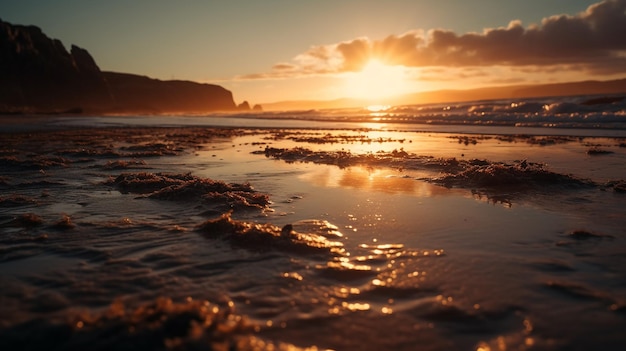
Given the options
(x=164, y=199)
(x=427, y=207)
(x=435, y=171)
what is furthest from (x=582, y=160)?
(x=164, y=199)

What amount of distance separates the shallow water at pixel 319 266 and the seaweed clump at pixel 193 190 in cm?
4

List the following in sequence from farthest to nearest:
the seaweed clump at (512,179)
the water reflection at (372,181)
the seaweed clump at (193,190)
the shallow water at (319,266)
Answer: the seaweed clump at (512,179) → the water reflection at (372,181) → the seaweed clump at (193,190) → the shallow water at (319,266)

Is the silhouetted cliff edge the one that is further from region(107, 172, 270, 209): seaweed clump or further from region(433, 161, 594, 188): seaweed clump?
region(433, 161, 594, 188): seaweed clump

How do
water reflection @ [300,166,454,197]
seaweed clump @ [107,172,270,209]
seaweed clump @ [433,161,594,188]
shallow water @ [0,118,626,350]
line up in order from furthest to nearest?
seaweed clump @ [433,161,594,188]
water reflection @ [300,166,454,197]
seaweed clump @ [107,172,270,209]
shallow water @ [0,118,626,350]

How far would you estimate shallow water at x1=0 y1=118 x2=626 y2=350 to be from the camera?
2.51 meters

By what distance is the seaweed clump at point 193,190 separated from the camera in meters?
6.19

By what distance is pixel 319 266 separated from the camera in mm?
3613

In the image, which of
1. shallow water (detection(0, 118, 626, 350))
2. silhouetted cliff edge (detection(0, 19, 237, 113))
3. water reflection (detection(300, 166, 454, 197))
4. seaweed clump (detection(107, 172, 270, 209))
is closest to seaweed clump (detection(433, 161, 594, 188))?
shallow water (detection(0, 118, 626, 350))

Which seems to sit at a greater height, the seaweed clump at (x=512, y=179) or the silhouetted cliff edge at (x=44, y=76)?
the silhouetted cliff edge at (x=44, y=76)

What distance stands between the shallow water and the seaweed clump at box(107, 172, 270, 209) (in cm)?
4

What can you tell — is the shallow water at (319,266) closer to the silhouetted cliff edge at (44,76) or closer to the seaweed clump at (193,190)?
the seaweed clump at (193,190)

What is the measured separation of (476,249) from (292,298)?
2150 mm

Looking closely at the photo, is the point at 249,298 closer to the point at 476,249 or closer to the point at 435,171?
the point at 476,249

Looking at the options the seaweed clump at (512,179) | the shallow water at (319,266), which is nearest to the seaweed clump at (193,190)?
the shallow water at (319,266)
